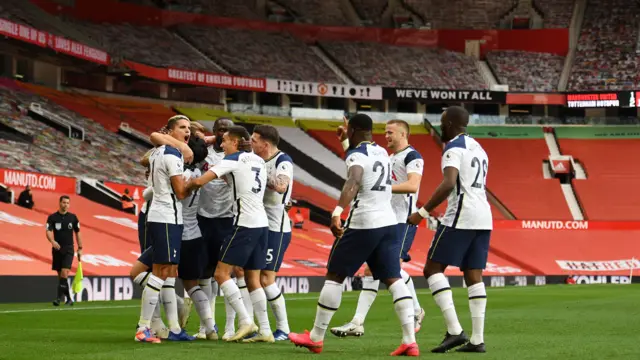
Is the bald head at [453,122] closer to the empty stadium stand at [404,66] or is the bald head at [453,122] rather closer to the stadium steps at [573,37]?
the empty stadium stand at [404,66]

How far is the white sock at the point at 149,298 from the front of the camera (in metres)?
10.9

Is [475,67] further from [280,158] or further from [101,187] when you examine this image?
[280,158]

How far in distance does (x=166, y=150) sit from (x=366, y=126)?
2633 mm

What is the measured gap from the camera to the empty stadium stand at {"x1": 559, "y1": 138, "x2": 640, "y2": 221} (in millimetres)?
54375

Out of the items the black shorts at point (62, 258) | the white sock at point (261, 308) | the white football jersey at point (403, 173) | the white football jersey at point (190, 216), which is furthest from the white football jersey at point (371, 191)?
the black shorts at point (62, 258)

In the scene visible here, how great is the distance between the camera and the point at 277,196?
11852mm

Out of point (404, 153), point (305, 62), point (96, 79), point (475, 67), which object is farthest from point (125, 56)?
point (404, 153)

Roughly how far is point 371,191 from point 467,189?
3.92 ft

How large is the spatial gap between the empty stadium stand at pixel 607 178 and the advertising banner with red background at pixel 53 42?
28921 millimetres

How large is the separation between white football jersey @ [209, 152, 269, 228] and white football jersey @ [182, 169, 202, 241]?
86 cm

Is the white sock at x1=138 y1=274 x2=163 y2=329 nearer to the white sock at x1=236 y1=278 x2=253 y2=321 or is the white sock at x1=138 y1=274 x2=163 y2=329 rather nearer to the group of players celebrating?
the group of players celebrating

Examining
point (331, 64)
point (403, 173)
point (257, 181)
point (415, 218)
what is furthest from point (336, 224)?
point (331, 64)

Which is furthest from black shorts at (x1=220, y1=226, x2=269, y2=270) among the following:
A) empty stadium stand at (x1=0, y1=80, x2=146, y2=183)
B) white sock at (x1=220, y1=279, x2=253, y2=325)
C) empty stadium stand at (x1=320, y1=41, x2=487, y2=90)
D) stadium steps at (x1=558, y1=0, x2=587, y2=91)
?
stadium steps at (x1=558, y1=0, x2=587, y2=91)

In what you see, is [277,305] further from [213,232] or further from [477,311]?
[477,311]
